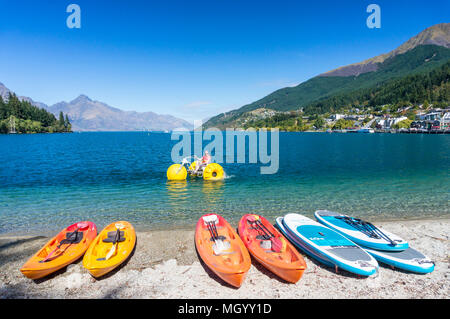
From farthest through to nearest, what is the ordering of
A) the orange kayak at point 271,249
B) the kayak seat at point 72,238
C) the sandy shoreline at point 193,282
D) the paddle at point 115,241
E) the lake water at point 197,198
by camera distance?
the lake water at point 197,198 → the kayak seat at point 72,238 → the paddle at point 115,241 → the orange kayak at point 271,249 → the sandy shoreline at point 193,282

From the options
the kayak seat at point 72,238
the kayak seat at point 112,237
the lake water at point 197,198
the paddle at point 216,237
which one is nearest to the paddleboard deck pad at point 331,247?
the paddle at point 216,237

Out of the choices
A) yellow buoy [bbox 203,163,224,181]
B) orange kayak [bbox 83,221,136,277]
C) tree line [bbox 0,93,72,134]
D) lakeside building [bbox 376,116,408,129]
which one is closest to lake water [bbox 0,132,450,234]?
yellow buoy [bbox 203,163,224,181]

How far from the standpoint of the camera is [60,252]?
8.84 metres

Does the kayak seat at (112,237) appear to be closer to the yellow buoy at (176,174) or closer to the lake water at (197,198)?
the lake water at (197,198)

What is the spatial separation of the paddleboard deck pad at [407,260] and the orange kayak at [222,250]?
505cm

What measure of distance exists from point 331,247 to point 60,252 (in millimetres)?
10340

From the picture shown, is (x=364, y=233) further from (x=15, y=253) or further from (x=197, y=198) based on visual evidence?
(x=15, y=253)

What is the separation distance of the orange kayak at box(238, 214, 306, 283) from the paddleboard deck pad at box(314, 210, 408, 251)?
320cm

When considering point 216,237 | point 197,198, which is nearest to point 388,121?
point 197,198

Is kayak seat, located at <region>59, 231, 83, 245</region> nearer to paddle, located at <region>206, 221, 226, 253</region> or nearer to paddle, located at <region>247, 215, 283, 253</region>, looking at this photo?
paddle, located at <region>206, 221, 226, 253</region>

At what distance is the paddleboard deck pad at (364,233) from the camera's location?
8.87 m

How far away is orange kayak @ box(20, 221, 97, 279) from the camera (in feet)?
25.0
